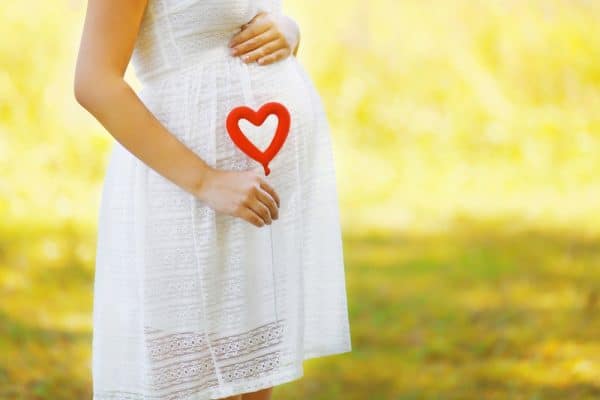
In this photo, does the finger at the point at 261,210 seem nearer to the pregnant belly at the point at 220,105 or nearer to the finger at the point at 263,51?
the pregnant belly at the point at 220,105

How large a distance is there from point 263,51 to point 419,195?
2.90 m

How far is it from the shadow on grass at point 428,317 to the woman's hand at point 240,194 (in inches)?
61.2

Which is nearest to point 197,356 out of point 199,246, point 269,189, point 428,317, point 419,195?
point 199,246

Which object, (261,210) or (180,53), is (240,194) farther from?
(180,53)

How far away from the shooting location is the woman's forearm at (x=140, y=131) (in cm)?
141

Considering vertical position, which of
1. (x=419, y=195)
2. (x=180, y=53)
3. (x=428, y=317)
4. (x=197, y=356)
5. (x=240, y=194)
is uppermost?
(x=419, y=195)

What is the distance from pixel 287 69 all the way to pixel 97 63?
13.8 inches

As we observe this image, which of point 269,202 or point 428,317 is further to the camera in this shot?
point 428,317

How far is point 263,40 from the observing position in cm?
158

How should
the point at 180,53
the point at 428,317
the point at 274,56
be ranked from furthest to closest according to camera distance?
the point at 428,317 → the point at 274,56 → the point at 180,53

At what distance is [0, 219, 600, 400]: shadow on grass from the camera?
3039 millimetres

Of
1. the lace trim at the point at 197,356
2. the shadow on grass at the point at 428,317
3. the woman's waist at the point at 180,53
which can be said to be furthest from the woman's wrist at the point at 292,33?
the shadow on grass at the point at 428,317

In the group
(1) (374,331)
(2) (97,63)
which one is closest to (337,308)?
(2) (97,63)

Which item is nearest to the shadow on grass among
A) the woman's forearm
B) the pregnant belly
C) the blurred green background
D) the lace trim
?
the blurred green background
